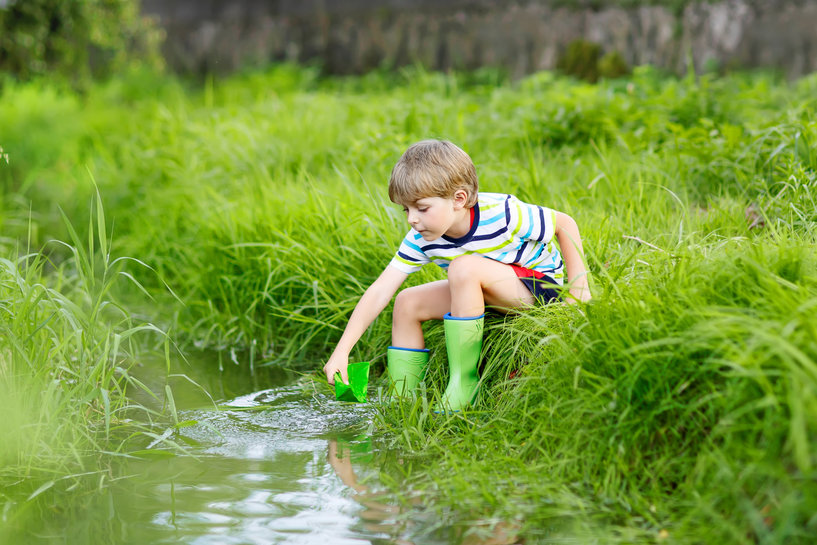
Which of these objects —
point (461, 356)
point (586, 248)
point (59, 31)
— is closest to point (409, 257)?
point (461, 356)

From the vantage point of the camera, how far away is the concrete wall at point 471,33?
6.82 metres

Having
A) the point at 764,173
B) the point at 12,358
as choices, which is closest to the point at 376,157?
the point at 764,173

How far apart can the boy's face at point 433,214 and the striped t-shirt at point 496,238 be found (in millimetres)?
118

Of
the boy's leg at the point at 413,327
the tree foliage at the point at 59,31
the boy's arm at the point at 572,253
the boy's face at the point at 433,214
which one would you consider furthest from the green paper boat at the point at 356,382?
the tree foliage at the point at 59,31

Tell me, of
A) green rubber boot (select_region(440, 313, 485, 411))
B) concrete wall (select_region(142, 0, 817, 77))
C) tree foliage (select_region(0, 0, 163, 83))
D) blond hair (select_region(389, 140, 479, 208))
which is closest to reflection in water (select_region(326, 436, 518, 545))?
green rubber boot (select_region(440, 313, 485, 411))

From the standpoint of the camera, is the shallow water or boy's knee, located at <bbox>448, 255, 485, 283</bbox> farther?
boy's knee, located at <bbox>448, 255, 485, 283</bbox>

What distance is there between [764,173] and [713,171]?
22 centimetres

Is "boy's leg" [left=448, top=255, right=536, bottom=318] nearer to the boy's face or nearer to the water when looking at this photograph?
the boy's face

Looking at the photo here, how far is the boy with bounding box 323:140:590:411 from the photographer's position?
2.93 metres

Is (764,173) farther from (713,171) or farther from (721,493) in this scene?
(721,493)

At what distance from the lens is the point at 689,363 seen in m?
2.31

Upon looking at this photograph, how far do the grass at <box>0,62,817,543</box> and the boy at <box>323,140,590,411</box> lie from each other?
0.35 feet

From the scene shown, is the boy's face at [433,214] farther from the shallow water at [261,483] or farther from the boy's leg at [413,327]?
the shallow water at [261,483]

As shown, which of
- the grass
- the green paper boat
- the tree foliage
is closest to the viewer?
the grass
